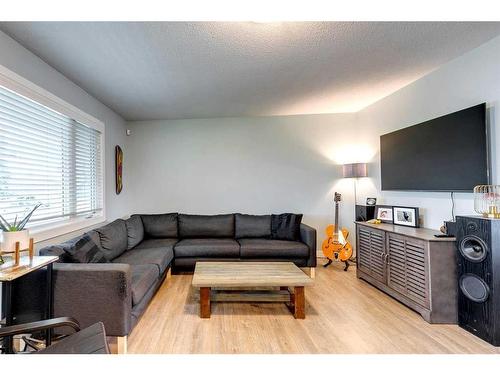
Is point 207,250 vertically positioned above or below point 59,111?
below

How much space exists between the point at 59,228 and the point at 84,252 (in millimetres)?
699

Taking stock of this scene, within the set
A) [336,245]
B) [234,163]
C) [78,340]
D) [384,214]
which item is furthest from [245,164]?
[78,340]

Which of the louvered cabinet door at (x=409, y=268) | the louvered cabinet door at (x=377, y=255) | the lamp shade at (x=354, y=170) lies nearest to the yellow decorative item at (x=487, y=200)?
the louvered cabinet door at (x=409, y=268)

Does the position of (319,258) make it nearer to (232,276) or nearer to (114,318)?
(232,276)

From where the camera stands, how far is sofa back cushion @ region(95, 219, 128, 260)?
8.43 ft

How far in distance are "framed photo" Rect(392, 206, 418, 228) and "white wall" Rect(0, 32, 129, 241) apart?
380 centimetres

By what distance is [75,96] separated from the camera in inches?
106

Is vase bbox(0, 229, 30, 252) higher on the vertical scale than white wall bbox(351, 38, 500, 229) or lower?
lower

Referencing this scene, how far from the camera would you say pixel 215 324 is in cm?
208

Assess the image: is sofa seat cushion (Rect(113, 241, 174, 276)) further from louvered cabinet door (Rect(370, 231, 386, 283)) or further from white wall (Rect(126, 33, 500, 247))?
louvered cabinet door (Rect(370, 231, 386, 283))

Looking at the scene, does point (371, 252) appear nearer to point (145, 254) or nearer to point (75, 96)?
point (145, 254)

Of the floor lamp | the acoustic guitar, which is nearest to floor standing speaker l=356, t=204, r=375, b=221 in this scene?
the acoustic guitar
